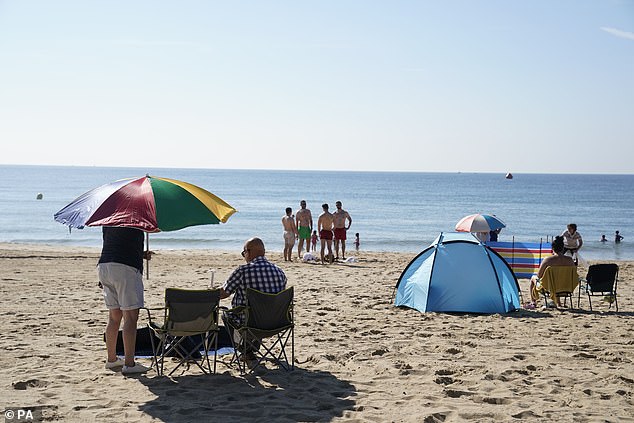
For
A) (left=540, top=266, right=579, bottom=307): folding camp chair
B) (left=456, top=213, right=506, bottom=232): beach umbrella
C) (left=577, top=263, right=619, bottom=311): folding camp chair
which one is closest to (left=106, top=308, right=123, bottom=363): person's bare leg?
A: (left=540, top=266, right=579, bottom=307): folding camp chair

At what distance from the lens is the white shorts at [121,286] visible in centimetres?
586

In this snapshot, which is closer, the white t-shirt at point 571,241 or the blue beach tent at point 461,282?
the blue beach tent at point 461,282

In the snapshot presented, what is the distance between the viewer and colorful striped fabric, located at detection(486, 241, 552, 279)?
12.6m

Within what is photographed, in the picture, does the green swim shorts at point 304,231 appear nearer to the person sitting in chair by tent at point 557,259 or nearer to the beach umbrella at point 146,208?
the person sitting in chair by tent at point 557,259

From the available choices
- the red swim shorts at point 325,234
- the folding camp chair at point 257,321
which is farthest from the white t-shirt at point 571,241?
the folding camp chair at point 257,321

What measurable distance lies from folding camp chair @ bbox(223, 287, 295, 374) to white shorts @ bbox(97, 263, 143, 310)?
2.66 ft

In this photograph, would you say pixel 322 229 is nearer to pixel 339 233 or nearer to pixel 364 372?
pixel 339 233

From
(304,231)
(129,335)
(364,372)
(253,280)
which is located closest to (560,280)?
(364,372)

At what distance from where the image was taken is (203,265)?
16125 millimetres

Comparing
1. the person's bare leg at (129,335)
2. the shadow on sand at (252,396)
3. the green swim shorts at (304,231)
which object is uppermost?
the green swim shorts at (304,231)

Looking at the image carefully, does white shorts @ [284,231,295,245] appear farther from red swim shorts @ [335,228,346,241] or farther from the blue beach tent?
the blue beach tent

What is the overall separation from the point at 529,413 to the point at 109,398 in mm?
3113

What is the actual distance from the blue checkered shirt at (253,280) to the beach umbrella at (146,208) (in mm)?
556

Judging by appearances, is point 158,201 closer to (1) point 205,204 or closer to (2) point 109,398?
(1) point 205,204
